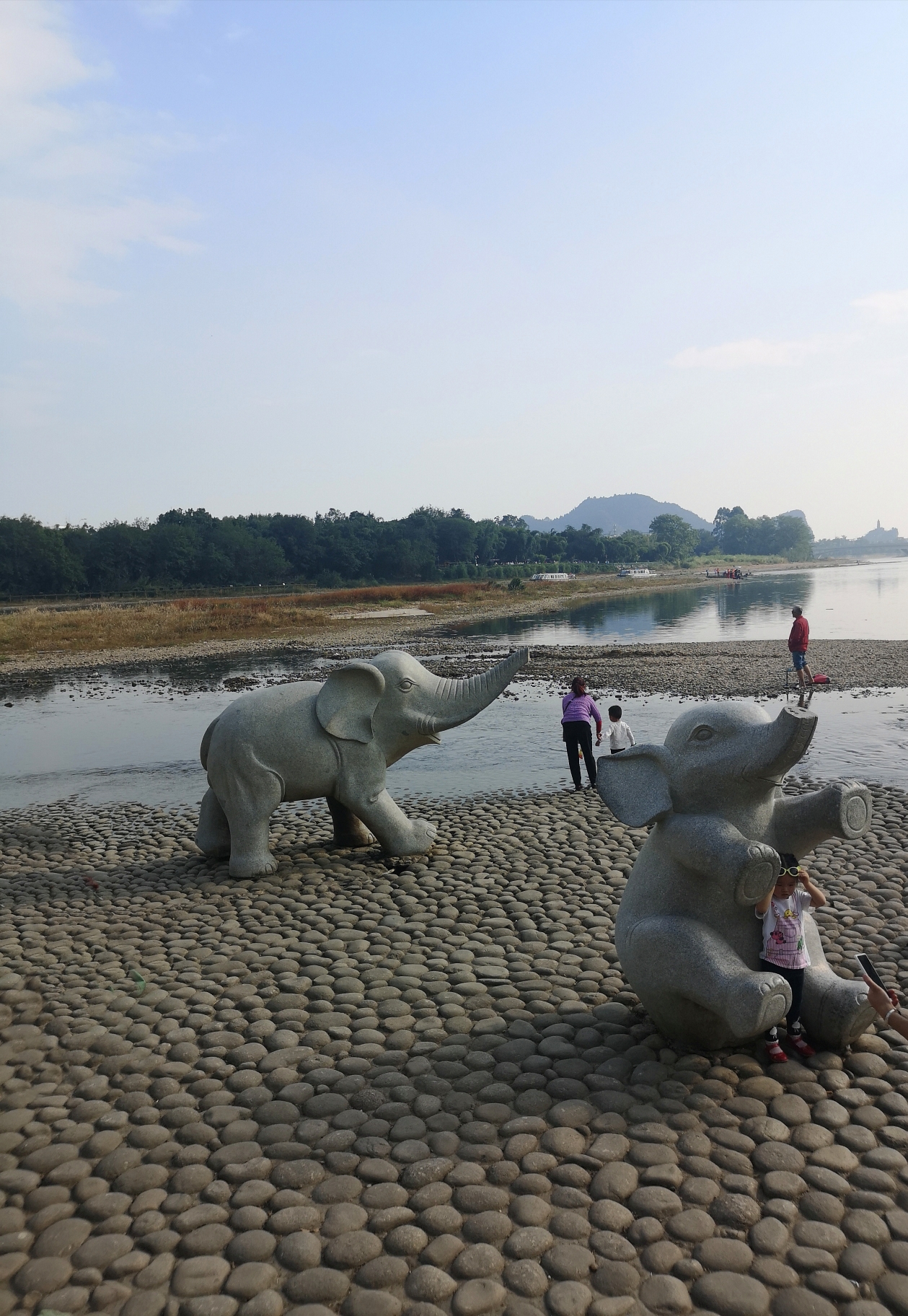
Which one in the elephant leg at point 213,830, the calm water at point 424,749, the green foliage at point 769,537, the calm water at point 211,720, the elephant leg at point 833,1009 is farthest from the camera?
the green foliage at point 769,537

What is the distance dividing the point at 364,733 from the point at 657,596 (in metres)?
55.6

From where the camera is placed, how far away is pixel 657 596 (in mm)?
61594

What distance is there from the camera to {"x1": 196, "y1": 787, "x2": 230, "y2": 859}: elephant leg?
8344 millimetres

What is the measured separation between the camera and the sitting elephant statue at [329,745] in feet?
25.7

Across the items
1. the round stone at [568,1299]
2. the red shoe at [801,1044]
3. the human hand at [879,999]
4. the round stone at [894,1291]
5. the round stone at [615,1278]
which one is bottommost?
the round stone at [894,1291]

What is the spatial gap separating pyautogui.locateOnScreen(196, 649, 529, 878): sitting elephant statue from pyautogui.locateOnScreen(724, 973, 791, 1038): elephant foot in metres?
4.35

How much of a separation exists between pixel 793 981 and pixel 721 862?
763 mm

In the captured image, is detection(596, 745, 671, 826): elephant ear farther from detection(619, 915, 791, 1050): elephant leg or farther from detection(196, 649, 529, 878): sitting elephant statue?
detection(196, 649, 529, 878): sitting elephant statue

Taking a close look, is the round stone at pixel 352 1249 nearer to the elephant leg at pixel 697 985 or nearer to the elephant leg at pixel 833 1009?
the elephant leg at pixel 697 985

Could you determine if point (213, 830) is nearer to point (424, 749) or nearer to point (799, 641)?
point (424, 749)

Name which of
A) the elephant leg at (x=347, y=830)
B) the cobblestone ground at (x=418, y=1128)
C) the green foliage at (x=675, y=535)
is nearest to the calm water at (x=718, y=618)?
the elephant leg at (x=347, y=830)

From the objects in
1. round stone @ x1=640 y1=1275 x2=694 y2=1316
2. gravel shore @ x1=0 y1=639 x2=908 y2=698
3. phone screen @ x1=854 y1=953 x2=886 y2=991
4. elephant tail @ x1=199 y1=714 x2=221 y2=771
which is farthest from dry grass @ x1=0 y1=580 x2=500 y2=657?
round stone @ x1=640 y1=1275 x2=694 y2=1316

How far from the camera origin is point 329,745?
26.2 feet

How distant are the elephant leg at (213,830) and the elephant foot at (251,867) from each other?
0.50 meters
